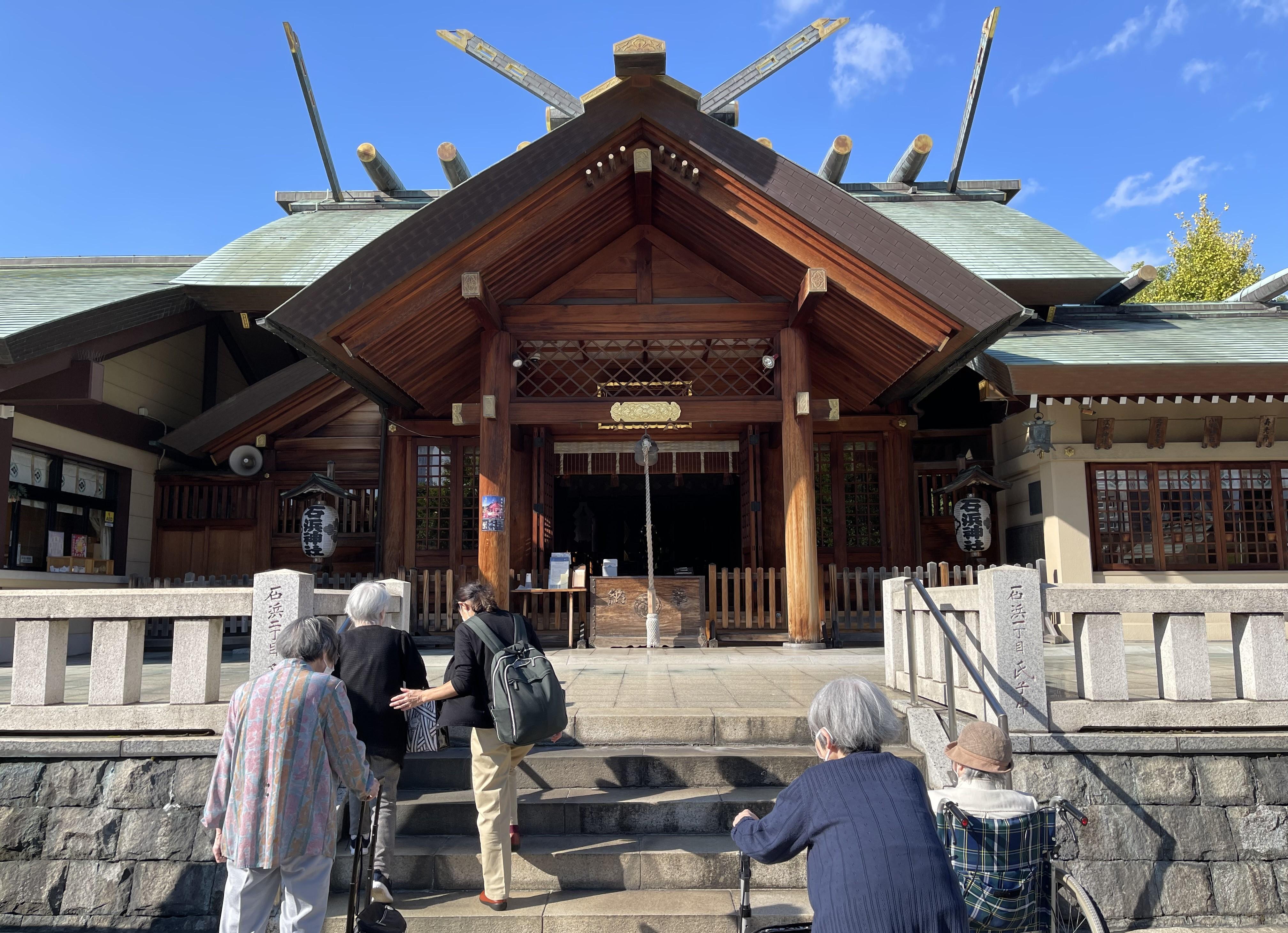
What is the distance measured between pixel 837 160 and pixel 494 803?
1387cm

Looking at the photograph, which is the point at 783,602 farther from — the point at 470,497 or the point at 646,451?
the point at 470,497

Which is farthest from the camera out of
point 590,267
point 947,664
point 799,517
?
point 590,267

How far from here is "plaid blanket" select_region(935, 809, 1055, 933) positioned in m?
3.16

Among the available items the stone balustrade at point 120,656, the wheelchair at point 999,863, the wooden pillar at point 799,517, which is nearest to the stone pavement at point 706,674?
the wooden pillar at point 799,517

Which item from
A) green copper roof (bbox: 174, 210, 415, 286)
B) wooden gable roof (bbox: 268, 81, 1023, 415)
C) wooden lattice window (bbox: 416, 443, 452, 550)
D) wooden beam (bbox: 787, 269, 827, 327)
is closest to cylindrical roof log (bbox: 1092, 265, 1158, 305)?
wooden gable roof (bbox: 268, 81, 1023, 415)

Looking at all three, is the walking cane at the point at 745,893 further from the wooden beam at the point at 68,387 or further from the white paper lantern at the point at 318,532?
the wooden beam at the point at 68,387

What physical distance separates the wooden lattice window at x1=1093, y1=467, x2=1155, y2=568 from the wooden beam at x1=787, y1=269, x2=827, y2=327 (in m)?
4.71

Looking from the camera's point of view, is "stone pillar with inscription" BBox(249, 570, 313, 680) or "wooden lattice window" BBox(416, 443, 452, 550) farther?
"wooden lattice window" BBox(416, 443, 452, 550)

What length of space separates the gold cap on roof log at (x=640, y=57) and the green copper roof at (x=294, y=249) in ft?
14.1

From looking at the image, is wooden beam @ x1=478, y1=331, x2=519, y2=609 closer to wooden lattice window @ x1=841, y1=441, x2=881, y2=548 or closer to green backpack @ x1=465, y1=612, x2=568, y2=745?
wooden lattice window @ x1=841, y1=441, x2=881, y2=548

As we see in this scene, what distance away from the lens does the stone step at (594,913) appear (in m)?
4.14

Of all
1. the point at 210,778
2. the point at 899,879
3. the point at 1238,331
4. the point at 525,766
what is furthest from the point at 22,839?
the point at 1238,331

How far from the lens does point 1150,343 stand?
1168 centimetres

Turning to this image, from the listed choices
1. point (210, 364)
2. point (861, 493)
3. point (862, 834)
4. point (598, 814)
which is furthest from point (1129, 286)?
point (210, 364)
